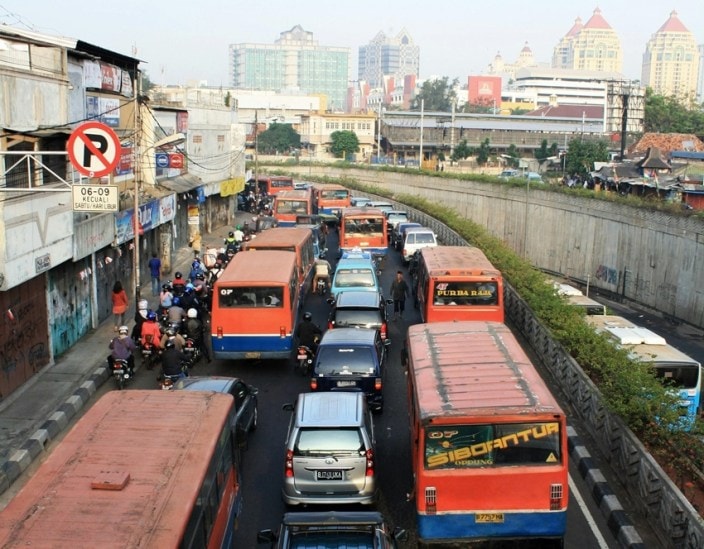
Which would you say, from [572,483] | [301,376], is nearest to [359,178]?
[301,376]

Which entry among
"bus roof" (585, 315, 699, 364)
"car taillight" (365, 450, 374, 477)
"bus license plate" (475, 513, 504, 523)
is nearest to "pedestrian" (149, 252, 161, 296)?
"bus roof" (585, 315, 699, 364)

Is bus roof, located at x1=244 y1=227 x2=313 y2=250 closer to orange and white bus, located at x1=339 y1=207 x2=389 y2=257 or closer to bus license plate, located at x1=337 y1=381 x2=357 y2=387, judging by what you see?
orange and white bus, located at x1=339 y1=207 x2=389 y2=257

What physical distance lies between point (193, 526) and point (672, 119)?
306 ft

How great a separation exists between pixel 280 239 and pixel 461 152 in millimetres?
64301

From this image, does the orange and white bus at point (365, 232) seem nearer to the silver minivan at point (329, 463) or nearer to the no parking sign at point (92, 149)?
the no parking sign at point (92, 149)

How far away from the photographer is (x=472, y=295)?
19797 mm

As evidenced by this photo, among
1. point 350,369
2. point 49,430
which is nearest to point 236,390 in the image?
point 350,369

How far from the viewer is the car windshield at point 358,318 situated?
1975cm

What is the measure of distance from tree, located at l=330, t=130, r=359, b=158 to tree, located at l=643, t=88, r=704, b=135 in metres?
34.5

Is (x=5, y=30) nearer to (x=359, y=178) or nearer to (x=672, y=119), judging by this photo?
(x=359, y=178)

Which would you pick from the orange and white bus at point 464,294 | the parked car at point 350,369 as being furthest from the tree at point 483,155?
the parked car at point 350,369

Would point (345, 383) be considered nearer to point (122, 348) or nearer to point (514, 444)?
point (122, 348)

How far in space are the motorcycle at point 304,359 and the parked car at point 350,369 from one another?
265cm

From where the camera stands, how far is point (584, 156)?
64.8 m
